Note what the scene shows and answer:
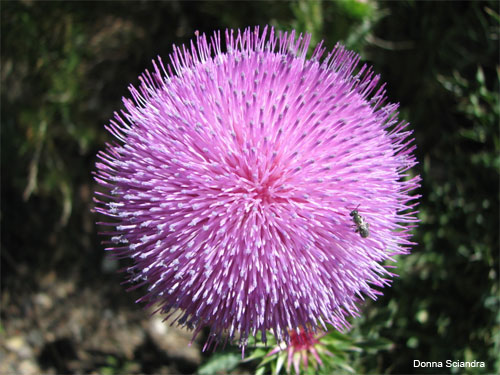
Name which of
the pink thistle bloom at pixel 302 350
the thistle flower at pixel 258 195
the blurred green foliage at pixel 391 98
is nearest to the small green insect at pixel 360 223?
the thistle flower at pixel 258 195

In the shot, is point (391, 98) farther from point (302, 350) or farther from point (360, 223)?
point (302, 350)

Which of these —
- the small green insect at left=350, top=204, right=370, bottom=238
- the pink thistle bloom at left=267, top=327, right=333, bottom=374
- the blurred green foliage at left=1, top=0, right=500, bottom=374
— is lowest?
the pink thistle bloom at left=267, top=327, right=333, bottom=374

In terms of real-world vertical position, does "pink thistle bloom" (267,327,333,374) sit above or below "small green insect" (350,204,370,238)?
below

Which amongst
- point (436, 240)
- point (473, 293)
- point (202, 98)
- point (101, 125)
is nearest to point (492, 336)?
point (473, 293)

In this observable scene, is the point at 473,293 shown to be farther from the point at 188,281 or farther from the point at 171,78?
the point at 171,78

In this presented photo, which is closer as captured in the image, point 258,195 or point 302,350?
point 258,195

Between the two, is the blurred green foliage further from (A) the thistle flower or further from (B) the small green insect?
(B) the small green insect

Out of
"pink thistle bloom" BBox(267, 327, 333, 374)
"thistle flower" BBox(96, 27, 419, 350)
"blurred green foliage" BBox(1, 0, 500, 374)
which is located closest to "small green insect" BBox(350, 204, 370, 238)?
"thistle flower" BBox(96, 27, 419, 350)

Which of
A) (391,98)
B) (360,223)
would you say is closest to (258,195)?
(360,223)
